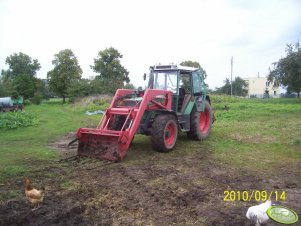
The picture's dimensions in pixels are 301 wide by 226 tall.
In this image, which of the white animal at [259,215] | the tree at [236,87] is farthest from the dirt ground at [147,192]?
the tree at [236,87]

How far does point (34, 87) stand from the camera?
56844 millimetres

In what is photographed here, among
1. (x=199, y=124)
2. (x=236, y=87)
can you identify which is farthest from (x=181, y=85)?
(x=236, y=87)

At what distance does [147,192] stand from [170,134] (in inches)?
146

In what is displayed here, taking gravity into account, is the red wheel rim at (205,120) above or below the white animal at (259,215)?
above

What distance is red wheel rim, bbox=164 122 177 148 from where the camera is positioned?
9.07m

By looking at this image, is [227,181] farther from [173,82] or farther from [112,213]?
[173,82]

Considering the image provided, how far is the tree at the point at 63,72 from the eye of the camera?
48.9m

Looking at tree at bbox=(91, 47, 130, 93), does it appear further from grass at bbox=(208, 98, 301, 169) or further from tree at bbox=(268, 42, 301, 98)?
grass at bbox=(208, 98, 301, 169)

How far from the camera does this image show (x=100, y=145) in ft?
26.6

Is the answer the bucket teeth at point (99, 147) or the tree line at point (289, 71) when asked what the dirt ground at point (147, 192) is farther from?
the tree line at point (289, 71)

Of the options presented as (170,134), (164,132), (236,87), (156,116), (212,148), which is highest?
(236,87)

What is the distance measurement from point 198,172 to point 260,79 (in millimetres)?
98276

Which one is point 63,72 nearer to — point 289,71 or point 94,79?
point 94,79
